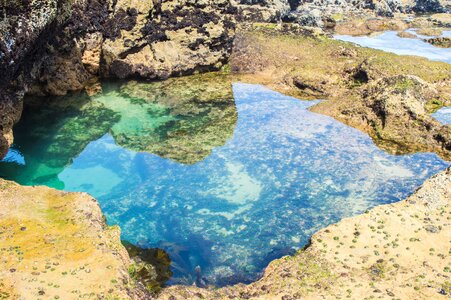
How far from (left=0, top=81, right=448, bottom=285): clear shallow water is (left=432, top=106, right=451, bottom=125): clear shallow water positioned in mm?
6152

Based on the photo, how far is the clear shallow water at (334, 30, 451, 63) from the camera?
53.1 m

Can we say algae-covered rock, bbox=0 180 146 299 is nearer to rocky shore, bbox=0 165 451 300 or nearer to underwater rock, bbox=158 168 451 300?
rocky shore, bbox=0 165 451 300

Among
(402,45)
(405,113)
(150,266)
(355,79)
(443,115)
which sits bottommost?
(150,266)

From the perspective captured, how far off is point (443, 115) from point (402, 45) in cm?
2780

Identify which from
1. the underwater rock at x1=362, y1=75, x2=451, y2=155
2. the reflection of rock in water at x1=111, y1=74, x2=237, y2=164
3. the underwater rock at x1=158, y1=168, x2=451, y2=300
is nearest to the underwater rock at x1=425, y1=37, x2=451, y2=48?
the underwater rock at x1=362, y1=75, x2=451, y2=155

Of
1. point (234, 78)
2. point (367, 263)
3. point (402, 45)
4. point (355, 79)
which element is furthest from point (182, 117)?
point (402, 45)

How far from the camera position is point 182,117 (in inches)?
1388

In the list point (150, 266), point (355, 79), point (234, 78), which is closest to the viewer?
point (150, 266)

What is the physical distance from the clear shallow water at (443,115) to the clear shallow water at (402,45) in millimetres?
16648

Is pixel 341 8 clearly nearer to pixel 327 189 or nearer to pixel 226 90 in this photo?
pixel 226 90

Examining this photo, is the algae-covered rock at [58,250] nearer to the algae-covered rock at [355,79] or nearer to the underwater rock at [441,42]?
the algae-covered rock at [355,79]

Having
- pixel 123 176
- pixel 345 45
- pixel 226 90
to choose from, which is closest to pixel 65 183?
pixel 123 176

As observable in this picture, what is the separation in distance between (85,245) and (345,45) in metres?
39.8

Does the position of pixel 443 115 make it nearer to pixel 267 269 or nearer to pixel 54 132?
pixel 267 269
